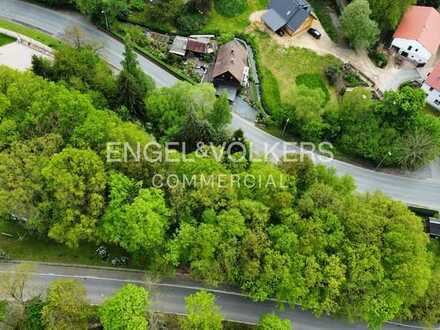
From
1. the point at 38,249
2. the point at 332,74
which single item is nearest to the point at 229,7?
the point at 332,74

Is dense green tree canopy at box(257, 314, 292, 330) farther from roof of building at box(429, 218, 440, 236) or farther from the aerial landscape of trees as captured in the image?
roof of building at box(429, 218, 440, 236)

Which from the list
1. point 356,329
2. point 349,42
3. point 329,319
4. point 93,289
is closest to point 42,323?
point 93,289

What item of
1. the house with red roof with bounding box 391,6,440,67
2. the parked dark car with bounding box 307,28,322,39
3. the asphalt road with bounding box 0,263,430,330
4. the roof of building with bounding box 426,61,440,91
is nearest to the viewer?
the asphalt road with bounding box 0,263,430,330

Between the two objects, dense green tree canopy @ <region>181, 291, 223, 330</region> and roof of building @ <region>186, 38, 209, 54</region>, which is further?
roof of building @ <region>186, 38, 209, 54</region>

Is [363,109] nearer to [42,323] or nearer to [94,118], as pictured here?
[94,118]

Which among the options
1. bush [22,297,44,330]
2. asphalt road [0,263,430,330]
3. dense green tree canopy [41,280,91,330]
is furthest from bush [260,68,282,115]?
bush [22,297,44,330]
